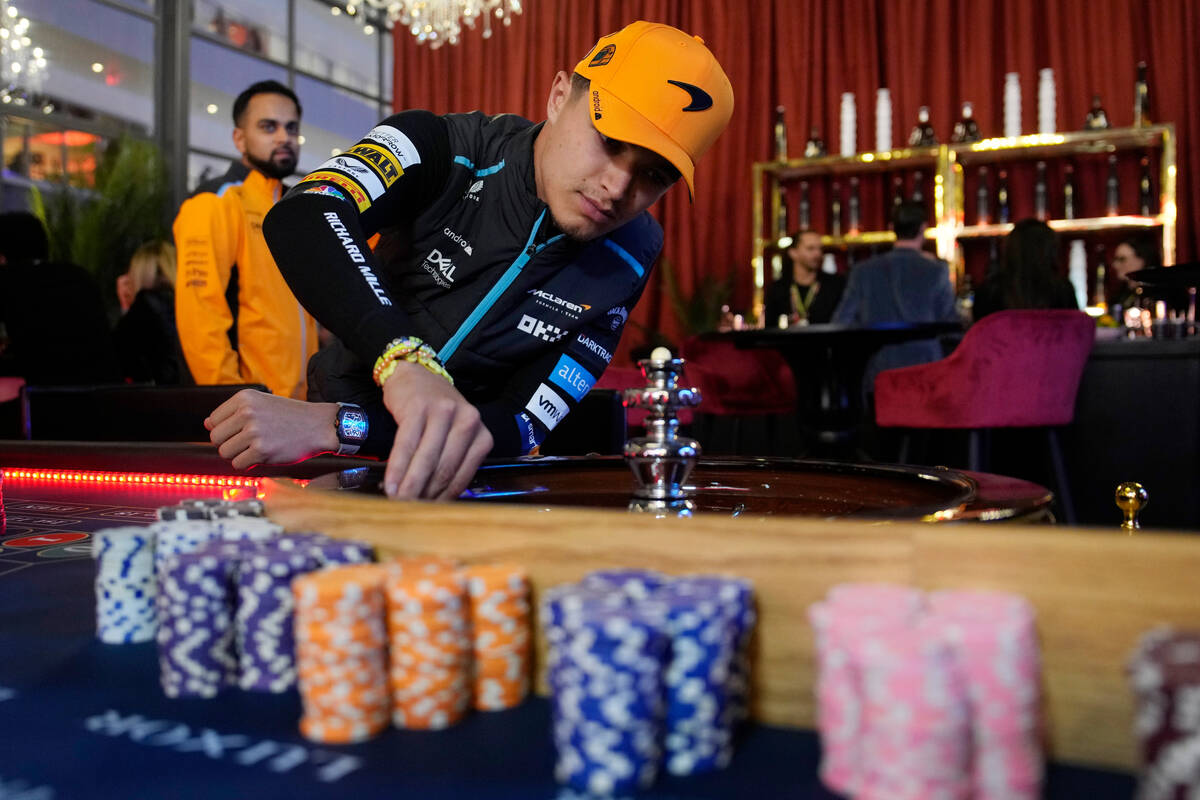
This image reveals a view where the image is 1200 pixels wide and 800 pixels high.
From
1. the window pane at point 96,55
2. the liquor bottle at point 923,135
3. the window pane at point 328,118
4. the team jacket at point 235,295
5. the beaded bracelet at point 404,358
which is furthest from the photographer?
the window pane at point 328,118

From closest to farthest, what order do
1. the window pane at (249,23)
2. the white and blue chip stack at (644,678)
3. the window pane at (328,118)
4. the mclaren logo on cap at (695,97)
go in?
the white and blue chip stack at (644,678) < the mclaren logo on cap at (695,97) < the window pane at (249,23) < the window pane at (328,118)

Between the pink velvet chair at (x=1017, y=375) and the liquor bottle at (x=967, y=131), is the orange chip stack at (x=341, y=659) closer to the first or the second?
the pink velvet chair at (x=1017, y=375)

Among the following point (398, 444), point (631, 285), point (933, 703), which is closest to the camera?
point (933, 703)

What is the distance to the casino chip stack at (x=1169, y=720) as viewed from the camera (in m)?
0.44

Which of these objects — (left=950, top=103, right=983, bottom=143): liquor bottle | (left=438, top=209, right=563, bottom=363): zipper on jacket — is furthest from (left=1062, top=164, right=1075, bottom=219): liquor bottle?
(left=438, top=209, right=563, bottom=363): zipper on jacket

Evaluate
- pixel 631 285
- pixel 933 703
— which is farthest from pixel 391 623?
pixel 631 285

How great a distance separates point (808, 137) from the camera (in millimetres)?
6773

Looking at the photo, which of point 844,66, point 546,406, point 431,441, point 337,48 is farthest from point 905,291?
point 337,48

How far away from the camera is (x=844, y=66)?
6.73 meters

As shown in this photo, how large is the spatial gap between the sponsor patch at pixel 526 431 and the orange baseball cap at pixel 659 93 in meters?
0.52

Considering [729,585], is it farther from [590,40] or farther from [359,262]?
[590,40]

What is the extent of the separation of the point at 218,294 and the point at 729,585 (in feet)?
10.8

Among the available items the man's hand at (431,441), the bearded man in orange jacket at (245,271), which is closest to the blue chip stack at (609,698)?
the man's hand at (431,441)

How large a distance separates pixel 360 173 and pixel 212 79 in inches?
273
